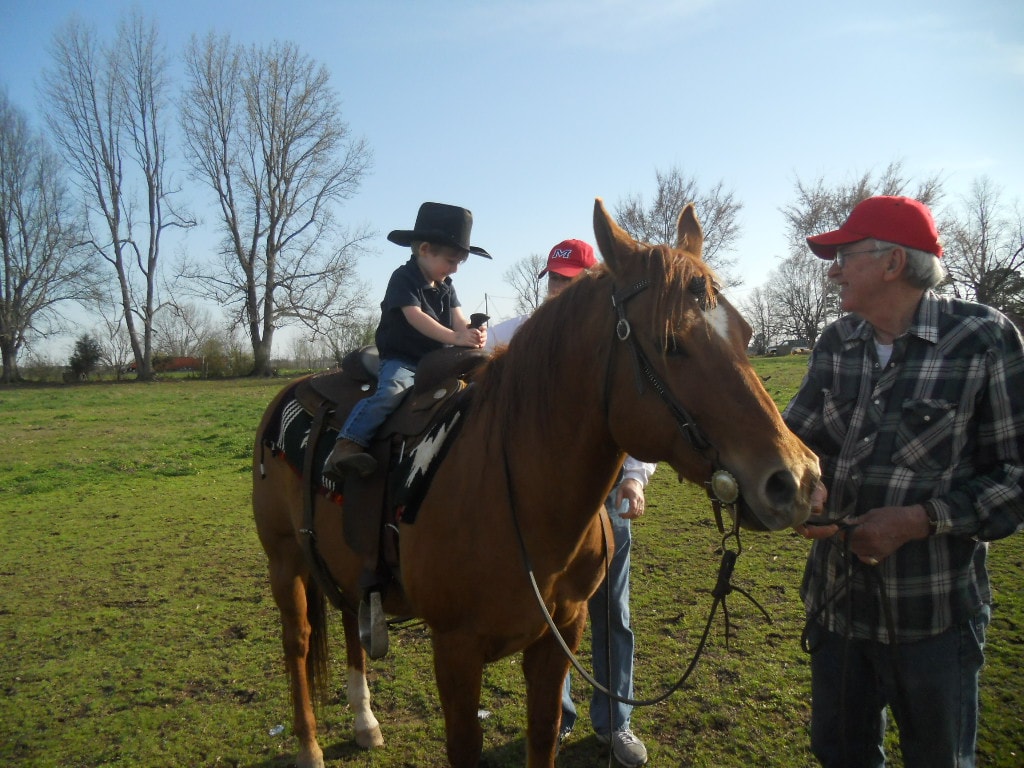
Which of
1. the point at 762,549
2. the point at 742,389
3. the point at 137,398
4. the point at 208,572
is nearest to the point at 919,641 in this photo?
the point at 742,389

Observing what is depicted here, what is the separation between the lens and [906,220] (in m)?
2.01

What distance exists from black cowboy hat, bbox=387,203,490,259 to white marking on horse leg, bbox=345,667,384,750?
2.48 metres

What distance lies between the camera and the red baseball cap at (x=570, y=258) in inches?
138

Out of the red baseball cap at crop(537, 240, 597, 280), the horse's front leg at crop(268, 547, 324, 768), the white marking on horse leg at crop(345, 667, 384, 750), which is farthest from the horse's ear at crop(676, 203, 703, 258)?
the white marking on horse leg at crop(345, 667, 384, 750)

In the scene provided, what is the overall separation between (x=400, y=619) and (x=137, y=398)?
22090 mm

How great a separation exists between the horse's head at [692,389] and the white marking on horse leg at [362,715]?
2.53m

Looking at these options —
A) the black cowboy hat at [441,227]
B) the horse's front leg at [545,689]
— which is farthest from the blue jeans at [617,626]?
the black cowboy hat at [441,227]

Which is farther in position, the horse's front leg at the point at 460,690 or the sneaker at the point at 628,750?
the sneaker at the point at 628,750

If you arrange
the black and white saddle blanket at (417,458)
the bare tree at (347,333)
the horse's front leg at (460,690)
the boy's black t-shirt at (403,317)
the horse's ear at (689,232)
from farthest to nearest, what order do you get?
1. the bare tree at (347,333)
2. the boy's black t-shirt at (403,317)
3. the black and white saddle blanket at (417,458)
4. the horse's front leg at (460,690)
5. the horse's ear at (689,232)

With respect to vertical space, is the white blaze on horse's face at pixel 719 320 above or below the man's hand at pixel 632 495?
above

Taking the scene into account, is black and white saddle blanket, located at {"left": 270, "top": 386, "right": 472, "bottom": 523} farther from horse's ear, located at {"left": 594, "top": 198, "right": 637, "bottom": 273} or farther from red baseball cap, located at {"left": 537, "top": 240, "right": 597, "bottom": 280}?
red baseball cap, located at {"left": 537, "top": 240, "right": 597, "bottom": 280}

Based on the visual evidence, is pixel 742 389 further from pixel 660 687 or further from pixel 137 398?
pixel 137 398

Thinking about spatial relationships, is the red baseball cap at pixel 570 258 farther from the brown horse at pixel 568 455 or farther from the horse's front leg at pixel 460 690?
the horse's front leg at pixel 460 690

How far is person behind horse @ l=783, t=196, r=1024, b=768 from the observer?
1.87 m
